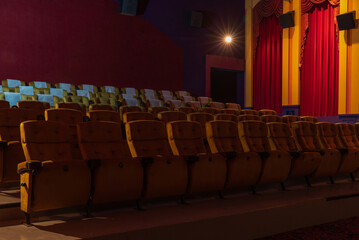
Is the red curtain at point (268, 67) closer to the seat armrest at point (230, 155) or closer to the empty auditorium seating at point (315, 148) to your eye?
the empty auditorium seating at point (315, 148)

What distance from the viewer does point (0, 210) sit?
81 cm

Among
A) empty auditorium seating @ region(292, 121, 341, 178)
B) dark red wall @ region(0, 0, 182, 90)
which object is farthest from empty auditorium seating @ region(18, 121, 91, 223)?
dark red wall @ region(0, 0, 182, 90)

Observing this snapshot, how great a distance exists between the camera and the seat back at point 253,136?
4.32 ft

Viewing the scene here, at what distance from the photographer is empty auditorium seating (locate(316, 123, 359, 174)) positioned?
1.43 metres

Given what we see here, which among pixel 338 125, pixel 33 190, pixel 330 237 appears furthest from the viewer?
pixel 338 125

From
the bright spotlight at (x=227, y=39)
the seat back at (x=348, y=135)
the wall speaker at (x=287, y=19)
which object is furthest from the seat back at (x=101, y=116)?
the bright spotlight at (x=227, y=39)

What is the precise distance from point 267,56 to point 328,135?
2.32 metres

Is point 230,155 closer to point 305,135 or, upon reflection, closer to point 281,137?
point 281,137

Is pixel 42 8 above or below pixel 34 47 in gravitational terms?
above

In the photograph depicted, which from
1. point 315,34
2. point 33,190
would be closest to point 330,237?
point 33,190

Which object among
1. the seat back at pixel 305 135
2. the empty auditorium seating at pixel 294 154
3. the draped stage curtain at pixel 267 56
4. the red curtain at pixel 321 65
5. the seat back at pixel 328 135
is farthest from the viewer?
the draped stage curtain at pixel 267 56

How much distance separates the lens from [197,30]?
4.20m

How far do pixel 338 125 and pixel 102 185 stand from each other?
1368mm

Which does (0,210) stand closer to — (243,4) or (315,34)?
(315,34)
